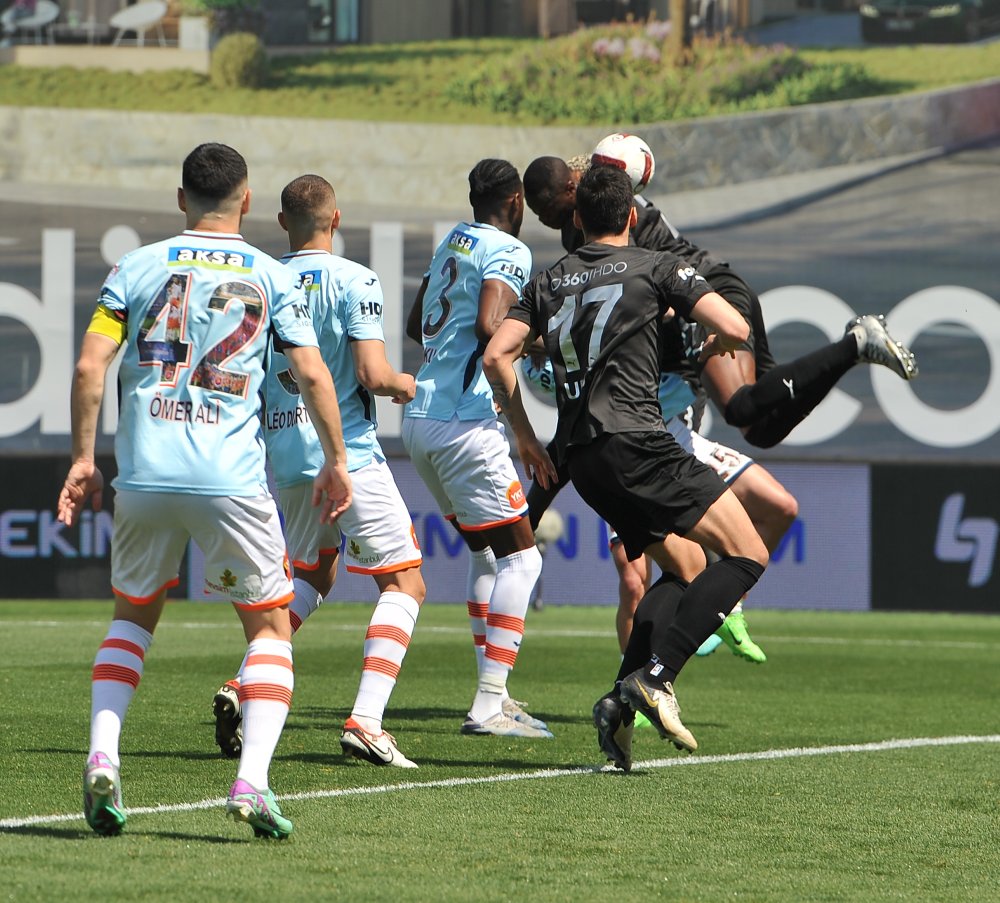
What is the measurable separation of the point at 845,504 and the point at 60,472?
7.63 meters

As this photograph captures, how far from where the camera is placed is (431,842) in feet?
15.9

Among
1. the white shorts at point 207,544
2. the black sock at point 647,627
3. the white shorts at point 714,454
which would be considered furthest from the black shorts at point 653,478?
the white shorts at point 714,454

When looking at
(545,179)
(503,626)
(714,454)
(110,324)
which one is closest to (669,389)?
(714,454)

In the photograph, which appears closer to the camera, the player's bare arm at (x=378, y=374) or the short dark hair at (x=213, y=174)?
the short dark hair at (x=213, y=174)

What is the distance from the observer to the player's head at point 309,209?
21.3 ft

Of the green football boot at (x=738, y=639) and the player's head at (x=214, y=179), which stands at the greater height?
the player's head at (x=214, y=179)

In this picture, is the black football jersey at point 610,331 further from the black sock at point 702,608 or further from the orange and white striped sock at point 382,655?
the orange and white striped sock at point 382,655

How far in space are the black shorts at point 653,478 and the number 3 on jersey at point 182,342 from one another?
162 cm

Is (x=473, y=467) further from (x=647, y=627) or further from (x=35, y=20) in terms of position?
(x=35, y=20)

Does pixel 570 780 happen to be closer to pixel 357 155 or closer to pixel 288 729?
pixel 288 729

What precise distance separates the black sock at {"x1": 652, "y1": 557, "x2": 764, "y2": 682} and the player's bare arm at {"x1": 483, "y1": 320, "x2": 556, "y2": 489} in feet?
2.68

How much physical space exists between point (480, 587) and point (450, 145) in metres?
11.8

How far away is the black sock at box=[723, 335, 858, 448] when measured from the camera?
6.13 metres

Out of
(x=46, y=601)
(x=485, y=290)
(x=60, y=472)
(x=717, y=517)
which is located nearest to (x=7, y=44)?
(x=60, y=472)
